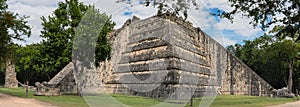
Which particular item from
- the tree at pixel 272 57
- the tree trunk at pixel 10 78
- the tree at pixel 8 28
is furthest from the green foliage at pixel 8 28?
the tree at pixel 272 57

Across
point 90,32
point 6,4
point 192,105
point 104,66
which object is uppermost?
point 6,4

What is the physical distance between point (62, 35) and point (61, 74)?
299 centimetres

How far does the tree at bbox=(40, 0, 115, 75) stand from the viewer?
17812 millimetres

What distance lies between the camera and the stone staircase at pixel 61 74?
61.3 ft

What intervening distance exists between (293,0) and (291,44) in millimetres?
25641

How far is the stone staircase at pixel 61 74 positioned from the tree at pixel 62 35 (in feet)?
2.72

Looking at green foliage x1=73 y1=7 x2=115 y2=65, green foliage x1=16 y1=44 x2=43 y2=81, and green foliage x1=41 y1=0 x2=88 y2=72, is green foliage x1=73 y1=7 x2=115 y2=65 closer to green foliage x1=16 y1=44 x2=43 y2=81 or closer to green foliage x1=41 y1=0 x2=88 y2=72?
green foliage x1=41 y1=0 x2=88 y2=72

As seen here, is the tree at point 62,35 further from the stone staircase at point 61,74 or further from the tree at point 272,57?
the tree at point 272,57

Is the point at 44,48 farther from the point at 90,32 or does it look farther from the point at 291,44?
the point at 291,44

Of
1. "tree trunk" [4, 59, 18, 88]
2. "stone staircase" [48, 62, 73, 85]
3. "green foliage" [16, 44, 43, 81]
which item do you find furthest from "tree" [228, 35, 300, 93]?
"tree trunk" [4, 59, 18, 88]

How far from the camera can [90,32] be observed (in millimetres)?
16453

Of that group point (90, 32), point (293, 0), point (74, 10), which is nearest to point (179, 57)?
point (90, 32)

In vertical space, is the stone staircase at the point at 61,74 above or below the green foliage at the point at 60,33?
below

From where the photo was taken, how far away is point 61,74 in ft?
63.7
